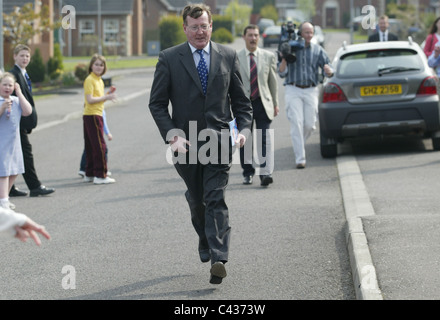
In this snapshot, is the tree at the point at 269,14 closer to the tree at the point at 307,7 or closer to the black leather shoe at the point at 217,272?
the tree at the point at 307,7

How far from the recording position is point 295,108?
13.2 metres

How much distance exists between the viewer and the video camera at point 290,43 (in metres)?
12.8

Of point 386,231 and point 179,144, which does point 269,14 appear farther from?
point 179,144

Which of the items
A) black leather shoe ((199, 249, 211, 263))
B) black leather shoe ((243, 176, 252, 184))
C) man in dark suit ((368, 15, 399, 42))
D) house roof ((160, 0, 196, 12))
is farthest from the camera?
house roof ((160, 0, 196, 12))

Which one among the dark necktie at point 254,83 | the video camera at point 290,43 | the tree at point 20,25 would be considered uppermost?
the tree at point 20,25

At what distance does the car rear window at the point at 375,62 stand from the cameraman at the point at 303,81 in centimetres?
70

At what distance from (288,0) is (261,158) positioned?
119 metres

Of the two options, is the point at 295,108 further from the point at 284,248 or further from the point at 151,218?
the point at 284,248

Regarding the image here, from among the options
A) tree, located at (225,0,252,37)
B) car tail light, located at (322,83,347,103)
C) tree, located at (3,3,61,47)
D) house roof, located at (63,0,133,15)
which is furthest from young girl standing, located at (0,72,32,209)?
tree, located at (225,0,252,37)

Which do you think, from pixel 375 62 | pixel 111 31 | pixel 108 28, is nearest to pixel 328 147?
pixel 375 62

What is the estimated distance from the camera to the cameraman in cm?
1310

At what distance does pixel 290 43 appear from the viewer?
1289 centimetres

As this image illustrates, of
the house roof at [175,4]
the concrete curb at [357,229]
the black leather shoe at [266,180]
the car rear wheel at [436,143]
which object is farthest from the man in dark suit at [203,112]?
the house roof at [175,4]

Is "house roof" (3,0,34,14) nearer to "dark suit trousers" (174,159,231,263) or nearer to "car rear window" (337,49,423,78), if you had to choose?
"car rear window" (337,49,423,78)
